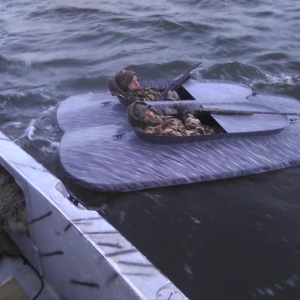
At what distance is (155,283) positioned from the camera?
1.68 meters

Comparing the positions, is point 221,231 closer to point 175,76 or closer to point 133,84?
point 133,84

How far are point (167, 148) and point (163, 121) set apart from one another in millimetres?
432

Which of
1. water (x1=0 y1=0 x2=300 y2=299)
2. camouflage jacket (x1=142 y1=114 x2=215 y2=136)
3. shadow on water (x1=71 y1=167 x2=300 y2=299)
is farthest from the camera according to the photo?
camouflage jacket (x1=142 y1=114 x2=215 y2=136)

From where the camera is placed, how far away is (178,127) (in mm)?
4871

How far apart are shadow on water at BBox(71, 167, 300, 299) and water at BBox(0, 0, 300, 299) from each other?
1cm

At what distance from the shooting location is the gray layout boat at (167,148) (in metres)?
4.41

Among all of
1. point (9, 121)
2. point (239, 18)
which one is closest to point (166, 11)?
point (239, 18)

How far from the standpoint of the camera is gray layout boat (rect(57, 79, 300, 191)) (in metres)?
4.41

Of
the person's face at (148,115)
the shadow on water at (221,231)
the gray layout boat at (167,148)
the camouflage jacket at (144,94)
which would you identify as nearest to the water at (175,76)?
the shadow on water at (221,231)

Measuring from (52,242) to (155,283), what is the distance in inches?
35.6

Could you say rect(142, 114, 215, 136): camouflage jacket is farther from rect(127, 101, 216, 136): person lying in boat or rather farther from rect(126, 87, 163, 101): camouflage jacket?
rect(126, 87, 163, 101): camouflage jacket

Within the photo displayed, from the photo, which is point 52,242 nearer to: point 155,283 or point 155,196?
point 155,283

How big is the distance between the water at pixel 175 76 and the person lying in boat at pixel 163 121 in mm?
758

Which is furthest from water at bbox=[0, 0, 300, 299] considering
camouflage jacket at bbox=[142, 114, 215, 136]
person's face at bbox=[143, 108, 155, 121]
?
person's face at bbox=[143, 108, 155, 121]
